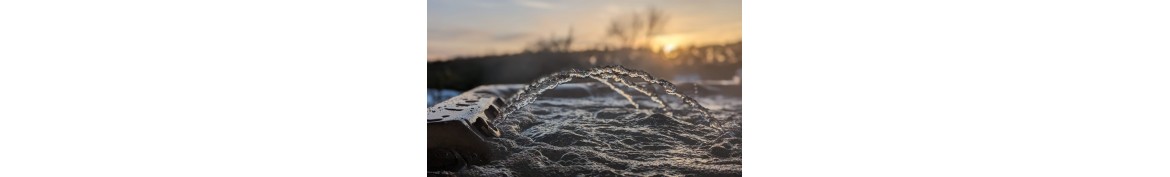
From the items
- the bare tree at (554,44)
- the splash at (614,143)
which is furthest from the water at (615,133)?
the bare tree at (554,44)

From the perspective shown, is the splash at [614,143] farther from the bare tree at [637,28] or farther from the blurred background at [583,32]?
the bare tree at [637,28]

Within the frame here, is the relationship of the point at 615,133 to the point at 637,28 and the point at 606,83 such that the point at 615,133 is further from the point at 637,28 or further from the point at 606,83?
the point at 637,28

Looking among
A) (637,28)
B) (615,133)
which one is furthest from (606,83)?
(637,28)

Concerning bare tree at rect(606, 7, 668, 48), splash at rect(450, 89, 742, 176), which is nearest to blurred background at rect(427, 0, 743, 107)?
bare tree at rect(606, 7, 668, 48)

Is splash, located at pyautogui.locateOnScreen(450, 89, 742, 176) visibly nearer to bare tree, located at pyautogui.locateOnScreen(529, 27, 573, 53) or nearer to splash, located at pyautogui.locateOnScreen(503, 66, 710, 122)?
splash, located at pyautogui.locateOnScreen(503, 66, 710, 122)
